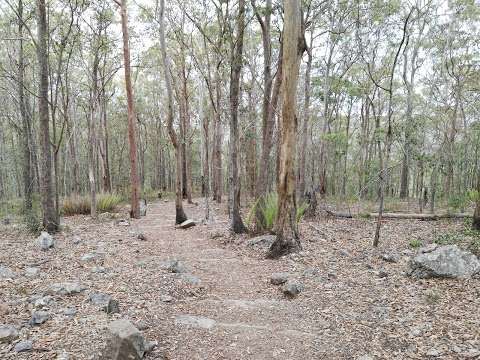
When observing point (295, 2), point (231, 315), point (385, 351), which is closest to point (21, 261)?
point (231, 315)

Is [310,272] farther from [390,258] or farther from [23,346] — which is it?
[23,346]

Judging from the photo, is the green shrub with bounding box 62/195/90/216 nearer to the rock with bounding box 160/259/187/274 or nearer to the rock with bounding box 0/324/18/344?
the rock with bounding box 160/259/187/274

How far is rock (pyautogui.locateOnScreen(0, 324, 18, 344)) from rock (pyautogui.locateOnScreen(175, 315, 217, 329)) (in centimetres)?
146

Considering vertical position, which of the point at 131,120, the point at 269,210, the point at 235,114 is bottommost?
the point at 269,210

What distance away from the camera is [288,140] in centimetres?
563

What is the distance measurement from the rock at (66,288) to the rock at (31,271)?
2.44 ft

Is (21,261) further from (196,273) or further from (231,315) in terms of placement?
(231,315)

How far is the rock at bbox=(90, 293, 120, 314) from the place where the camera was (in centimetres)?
339

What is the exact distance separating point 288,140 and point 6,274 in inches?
181

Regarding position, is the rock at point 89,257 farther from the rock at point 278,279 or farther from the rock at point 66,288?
the rock at point 278,279

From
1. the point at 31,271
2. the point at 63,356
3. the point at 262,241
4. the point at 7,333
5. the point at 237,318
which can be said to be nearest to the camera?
the point at 63,356

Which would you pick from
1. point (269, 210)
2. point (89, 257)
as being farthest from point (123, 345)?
point (269, 210)

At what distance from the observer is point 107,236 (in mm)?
7488

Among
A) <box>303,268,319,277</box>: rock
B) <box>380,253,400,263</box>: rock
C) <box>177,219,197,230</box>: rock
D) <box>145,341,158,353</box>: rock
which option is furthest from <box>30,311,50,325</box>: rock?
<box>177,219,197,230</box>: rock
